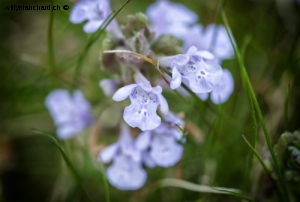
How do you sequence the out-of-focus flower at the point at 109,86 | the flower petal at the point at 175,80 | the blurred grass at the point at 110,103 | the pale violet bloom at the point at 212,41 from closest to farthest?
the flower petal at the point at 175,80 < the out-of-focus flower at the point at 109,86 < the pale violet bloom at the point at 212,41 < the blurred grass at the point at 110,103

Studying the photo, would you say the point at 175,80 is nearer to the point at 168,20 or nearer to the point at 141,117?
the point at 141,117

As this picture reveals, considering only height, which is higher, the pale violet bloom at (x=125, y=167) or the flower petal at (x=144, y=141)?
the flower petal at (x=144, y=141)

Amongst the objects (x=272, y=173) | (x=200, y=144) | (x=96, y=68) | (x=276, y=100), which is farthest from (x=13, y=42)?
(x=272, y=173)

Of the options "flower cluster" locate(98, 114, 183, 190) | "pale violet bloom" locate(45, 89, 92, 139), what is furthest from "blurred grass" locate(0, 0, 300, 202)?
"flower cluster" locate(98, 114, 183, 190)

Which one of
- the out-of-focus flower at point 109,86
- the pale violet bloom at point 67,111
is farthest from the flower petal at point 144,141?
the pale violet bloom at point 67,111

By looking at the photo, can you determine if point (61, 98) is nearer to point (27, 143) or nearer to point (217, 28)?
point (27, 143)

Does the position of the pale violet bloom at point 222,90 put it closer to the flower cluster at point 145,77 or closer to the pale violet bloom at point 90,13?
the flower cluster at point 145,77

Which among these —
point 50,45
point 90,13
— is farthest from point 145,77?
point 50,45
